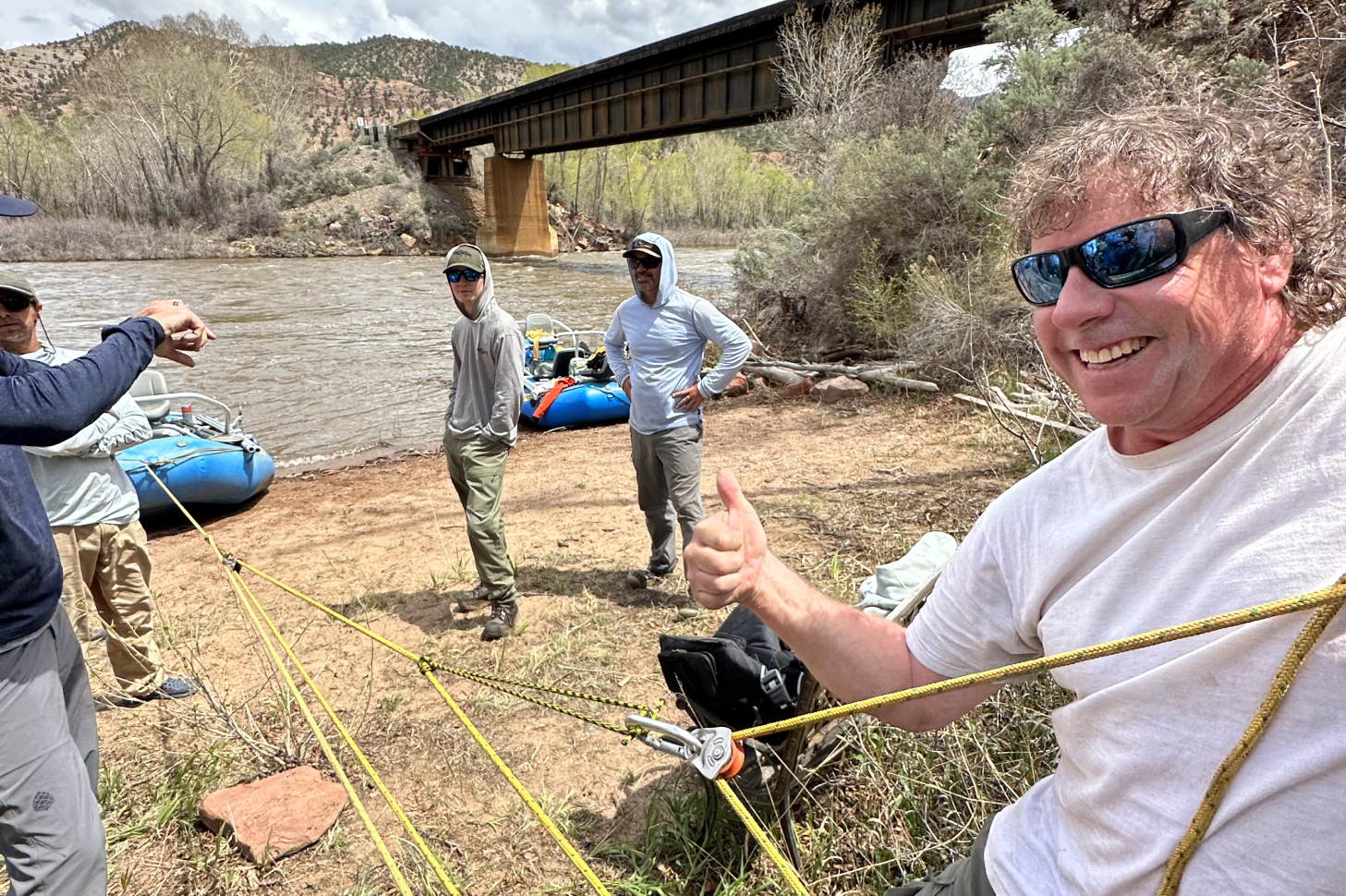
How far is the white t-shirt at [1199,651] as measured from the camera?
3.14 feet

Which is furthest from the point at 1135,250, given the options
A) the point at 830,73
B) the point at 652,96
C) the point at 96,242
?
the point at 96,242

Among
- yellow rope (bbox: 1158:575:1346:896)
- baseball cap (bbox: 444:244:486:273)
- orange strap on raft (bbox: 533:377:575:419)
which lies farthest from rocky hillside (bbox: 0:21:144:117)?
yellow rope (bbox: 1158:575:1346:896)

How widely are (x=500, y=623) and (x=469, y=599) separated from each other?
21.6 inches

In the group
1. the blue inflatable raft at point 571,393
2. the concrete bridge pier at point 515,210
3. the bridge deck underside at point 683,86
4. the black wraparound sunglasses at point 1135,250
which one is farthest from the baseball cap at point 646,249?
the concrete bridge pier at point 515,210

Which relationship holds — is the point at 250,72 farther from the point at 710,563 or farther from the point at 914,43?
the point at 710,563

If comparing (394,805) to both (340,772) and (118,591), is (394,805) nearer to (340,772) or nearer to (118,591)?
(340,772)

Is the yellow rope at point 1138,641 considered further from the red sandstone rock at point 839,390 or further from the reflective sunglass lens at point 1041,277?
the red sandstone rock at point 839,390

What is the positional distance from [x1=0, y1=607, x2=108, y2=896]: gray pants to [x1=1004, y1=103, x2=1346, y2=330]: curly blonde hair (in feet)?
9.03

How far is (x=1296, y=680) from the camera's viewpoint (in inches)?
37.6

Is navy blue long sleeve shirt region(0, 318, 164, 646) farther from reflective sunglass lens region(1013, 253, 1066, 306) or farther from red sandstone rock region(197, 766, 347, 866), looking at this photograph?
reflective sunglass lens region(1013, 253, 1066, 306)

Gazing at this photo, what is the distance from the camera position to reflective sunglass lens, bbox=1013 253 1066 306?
1284mm

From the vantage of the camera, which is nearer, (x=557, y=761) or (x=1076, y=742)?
(x=1076, y=742)

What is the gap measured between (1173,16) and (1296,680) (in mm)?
11230

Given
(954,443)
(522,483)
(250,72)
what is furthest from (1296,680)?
(250,72)
